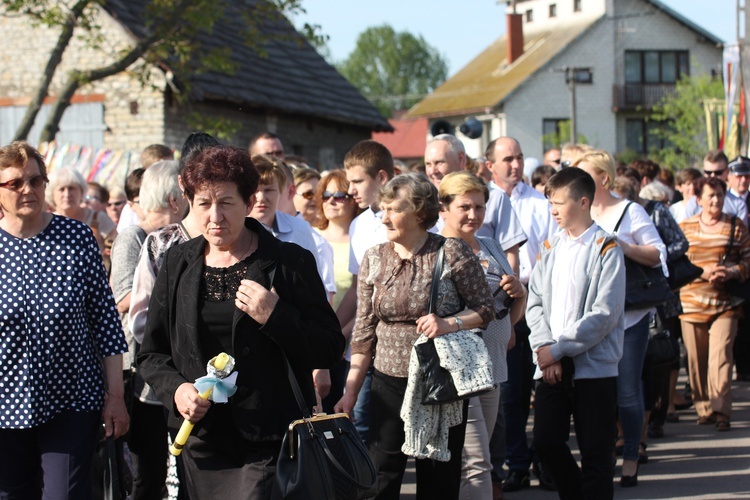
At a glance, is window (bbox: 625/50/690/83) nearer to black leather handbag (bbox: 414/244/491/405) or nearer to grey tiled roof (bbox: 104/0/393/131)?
grey tiled roof (bbox: 104/0/393/131)

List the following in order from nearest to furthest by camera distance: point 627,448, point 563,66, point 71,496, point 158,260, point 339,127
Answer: point 71,496
point 158,260
point 627,448
point 339,127
point 563,66

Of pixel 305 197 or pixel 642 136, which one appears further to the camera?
pixel 642 136

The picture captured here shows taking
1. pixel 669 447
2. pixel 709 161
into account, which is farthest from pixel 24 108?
pixel 669 447

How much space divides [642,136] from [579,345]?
169ft

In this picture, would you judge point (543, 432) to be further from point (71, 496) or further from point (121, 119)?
point (121, 119)

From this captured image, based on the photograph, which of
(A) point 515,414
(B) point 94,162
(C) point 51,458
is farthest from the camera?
(B) point 94,162

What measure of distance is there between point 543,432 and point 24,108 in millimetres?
19354

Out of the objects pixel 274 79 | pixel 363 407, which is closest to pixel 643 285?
pixel 363 407

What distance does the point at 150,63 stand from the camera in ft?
62.3

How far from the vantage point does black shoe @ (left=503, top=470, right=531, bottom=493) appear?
24.9ft

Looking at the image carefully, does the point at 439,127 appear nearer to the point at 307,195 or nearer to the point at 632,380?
the point at 307,195

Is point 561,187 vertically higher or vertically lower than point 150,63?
lower

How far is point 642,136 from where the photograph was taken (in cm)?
5553

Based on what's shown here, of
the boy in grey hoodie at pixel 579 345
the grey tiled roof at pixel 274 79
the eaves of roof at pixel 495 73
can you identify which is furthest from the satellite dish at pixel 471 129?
the eaves of roof at pixel 495 73
